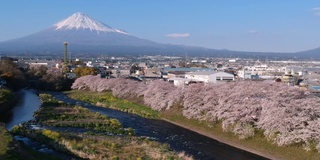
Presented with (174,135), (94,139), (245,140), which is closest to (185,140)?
(174,135)

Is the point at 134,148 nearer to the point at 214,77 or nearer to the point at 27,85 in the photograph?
the point at 214,77

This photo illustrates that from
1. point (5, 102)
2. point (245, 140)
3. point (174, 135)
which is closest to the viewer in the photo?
point (245, 140)

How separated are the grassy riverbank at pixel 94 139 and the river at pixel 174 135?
114cm

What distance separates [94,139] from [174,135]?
16.9 feet

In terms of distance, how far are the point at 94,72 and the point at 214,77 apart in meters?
16.5

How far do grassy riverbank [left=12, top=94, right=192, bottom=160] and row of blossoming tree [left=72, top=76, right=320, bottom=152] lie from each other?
16.1ft

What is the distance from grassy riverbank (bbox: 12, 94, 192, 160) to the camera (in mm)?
15570

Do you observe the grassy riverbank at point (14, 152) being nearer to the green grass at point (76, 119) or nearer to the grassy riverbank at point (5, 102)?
the green grass at point (76, 119)

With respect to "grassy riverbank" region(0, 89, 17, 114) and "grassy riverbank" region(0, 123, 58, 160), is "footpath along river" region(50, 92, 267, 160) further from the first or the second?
"grassy riverbank" region(0, 89, 17, 114)

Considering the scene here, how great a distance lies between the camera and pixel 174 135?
21375 millimetres

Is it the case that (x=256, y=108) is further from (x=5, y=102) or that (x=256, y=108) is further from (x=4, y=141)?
(x=5, y=102)

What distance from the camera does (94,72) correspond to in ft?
173

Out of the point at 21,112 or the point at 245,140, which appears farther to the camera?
the point at 21,112

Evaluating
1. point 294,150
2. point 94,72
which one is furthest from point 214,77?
point 294,150
